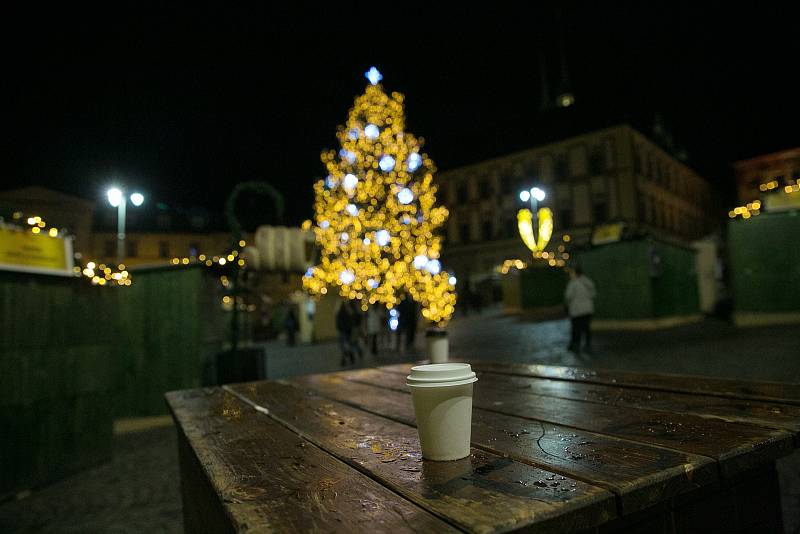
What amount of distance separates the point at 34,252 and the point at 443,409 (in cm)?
559

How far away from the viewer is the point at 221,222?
5619 cm

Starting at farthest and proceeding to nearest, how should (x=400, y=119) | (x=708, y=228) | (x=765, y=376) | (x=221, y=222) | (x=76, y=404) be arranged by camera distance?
(x=221, y=222)
(x=708, y=228)
(x=400, y=119)
(x=765, y=376)
(x=76, y=404)

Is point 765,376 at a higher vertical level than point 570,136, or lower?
lower

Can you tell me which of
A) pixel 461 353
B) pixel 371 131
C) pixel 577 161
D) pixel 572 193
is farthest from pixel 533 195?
pixel 577 161

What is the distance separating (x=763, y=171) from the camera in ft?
146

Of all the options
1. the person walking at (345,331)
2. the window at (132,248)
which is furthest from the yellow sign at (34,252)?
the window at (132,248)

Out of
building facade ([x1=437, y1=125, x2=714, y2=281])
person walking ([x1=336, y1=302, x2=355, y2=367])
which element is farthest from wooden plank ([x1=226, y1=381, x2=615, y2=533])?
building facade ([x1=437, y1=125, x2=714, y2=281])

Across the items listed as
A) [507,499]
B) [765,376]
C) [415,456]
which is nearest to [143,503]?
[415,456]

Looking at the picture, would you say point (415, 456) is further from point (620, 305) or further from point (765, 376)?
point (620, 305)

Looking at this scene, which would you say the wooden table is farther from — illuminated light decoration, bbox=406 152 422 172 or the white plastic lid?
illuminated light decoration, bbox=406 152 422 172

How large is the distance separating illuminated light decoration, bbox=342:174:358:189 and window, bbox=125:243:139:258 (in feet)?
127

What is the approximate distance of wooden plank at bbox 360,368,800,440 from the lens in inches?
64.9

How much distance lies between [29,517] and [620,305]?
590 inches

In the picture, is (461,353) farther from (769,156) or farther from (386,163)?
(769,156)
